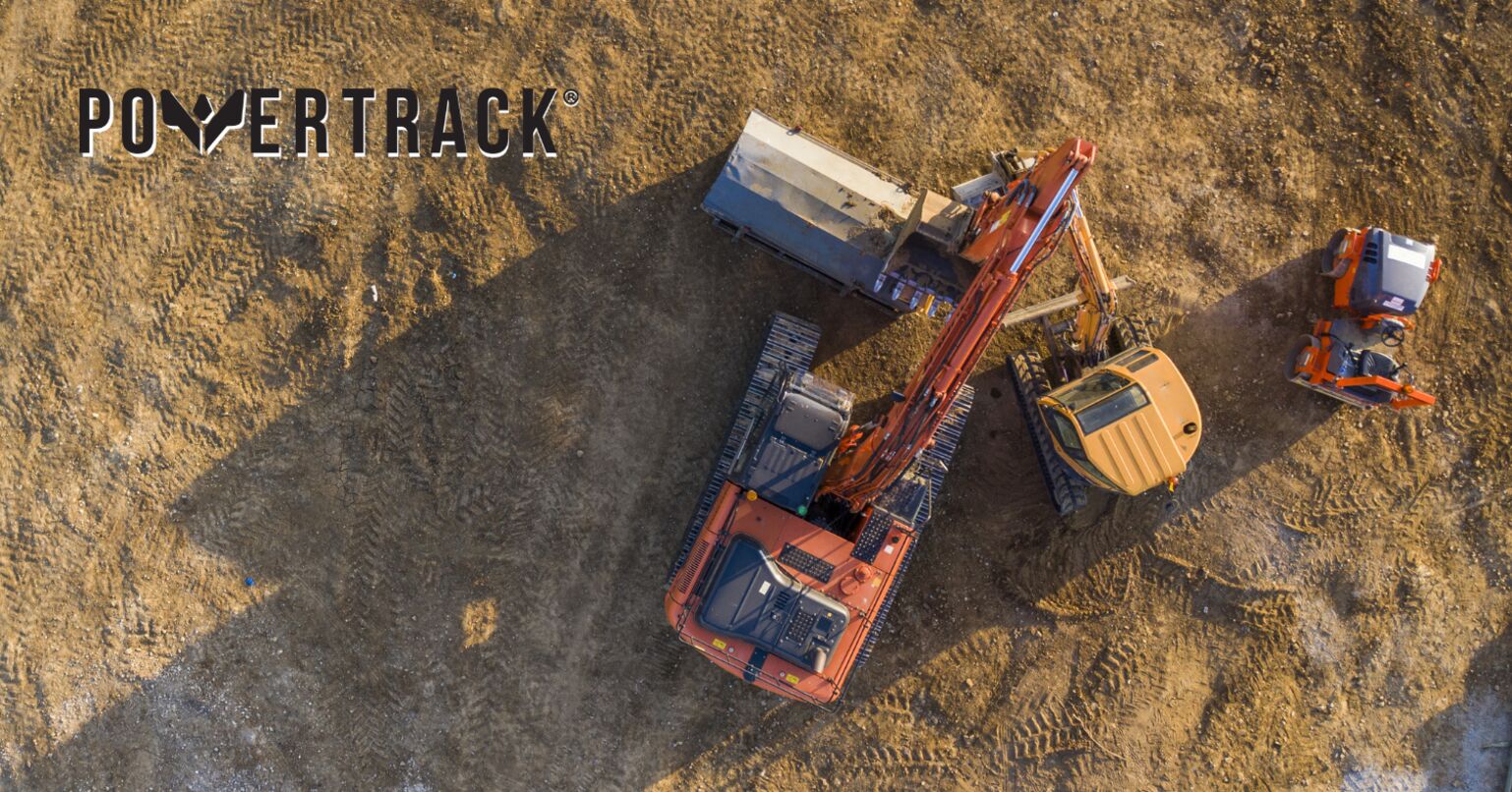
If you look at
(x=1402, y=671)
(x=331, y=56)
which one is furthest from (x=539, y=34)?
(x=1402, y=671)

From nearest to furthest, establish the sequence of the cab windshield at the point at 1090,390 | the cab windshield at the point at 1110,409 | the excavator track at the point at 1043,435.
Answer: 1. the cab windshield at the point at 1110,409
2. the cab windshield at the point at 1090,390
3. the excavator track at the point at 1043,435

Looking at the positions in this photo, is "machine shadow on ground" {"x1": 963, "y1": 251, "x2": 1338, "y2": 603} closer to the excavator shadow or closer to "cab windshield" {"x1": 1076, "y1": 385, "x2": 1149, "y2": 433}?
the excavator shadow

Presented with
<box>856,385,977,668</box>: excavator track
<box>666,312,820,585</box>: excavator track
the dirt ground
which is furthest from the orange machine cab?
the dirt ground

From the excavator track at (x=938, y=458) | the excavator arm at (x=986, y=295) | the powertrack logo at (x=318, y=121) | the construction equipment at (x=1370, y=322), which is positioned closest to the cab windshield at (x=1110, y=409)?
the excavator track at (x=938, y=458)

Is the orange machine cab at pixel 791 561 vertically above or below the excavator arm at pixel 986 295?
below

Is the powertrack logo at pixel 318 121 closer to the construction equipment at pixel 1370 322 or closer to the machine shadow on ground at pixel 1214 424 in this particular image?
the machine shadow on ground at pixel 1214 424

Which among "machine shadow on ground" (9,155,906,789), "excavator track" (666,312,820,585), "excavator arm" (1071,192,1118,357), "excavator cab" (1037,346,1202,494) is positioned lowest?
"machine shadow on ground" (9,155,906,789)

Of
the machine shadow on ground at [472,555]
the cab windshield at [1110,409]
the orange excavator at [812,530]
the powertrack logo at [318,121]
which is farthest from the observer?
the powertrack logo at [318,121]
